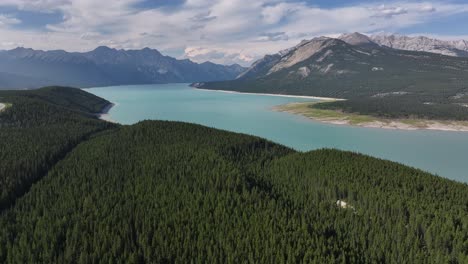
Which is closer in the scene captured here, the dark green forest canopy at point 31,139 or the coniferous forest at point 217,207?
the coniferous forest at point 217,207

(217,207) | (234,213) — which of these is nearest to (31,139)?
(217,207)

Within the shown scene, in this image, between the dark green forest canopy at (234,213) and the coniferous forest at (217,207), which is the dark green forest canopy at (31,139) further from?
the dark green forest canopy at (234,213)

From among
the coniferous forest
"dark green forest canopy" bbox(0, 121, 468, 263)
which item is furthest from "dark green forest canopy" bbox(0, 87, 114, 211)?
"dark green forest canopy" bbox(0, 121, 468, 263)

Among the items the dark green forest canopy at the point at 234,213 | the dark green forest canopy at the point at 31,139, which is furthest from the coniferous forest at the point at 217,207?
the dark green forest canopy at the point at 31,139

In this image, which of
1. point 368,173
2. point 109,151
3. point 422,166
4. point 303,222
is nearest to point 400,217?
point 303,222

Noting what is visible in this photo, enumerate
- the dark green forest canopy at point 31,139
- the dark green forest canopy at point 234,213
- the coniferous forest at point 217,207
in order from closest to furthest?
the dark green forest canopy at point 234,213 < the coniferous forest at point 217,207 < the dark green forest canopy at point 31,139
